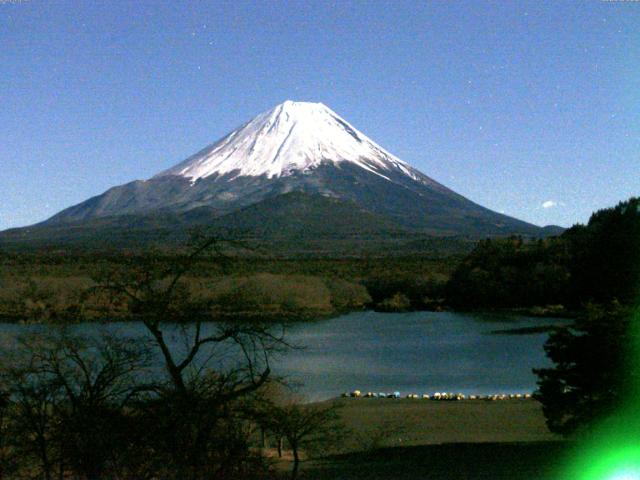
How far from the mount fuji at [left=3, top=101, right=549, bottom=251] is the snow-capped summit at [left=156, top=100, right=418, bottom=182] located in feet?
0.42

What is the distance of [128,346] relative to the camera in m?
4.84

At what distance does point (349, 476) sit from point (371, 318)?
2697 centimetres

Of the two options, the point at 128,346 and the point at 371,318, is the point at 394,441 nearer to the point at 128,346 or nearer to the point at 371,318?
the point at 128,346

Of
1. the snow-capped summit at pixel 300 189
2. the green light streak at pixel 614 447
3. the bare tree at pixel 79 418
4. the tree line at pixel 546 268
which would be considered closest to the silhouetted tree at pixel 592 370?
the green light streak at pixel 614 447

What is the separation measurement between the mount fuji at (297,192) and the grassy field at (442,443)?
48.5 meters

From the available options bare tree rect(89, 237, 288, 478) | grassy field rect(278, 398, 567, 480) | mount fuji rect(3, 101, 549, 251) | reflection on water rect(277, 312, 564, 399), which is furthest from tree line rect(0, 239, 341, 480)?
mount fuji rect(3, 101, 549, 251)

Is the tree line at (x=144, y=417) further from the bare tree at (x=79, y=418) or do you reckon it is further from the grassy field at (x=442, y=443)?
the grassy field at (x=442, y=443)

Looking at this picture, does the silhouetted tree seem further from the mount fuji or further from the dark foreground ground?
the mount fuji

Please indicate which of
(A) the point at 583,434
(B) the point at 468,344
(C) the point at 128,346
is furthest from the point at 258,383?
(B) the point at 468,344

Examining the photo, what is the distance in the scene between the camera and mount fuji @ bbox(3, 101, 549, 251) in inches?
2980

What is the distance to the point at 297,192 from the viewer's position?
83.0 metres

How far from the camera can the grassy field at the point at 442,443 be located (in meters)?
8.26

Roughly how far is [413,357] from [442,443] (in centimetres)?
1066

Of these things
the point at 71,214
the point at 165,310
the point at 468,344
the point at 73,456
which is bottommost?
the point at 468,344
